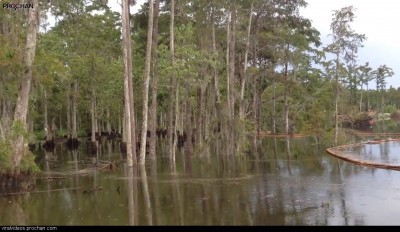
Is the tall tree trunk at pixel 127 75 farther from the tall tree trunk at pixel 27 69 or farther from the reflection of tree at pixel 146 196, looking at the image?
the tall tree trunk at pixel 27 69

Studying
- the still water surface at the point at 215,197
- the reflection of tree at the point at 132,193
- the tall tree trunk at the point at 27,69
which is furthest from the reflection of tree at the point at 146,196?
the tall tree trunk at the point at 27,69

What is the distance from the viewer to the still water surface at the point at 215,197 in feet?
31.1

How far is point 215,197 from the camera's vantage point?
1205cm

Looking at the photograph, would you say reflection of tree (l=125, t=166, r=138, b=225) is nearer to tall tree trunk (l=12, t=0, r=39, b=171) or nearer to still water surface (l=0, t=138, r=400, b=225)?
still water surface (l=0, t=138, r=400, b=225)

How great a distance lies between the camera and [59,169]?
21.2 m

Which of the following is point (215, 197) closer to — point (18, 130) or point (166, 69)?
point (18, 130)

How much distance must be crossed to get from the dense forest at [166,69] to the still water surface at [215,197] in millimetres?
2657

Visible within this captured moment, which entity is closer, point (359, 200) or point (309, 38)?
point (359, 200)

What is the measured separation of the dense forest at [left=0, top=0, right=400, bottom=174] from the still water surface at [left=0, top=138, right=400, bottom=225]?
2.66 m

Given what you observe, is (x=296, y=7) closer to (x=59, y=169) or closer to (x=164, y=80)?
(x=164, y=80)

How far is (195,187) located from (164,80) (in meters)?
12.8

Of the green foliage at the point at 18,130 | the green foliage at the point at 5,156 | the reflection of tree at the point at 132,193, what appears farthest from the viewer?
the green foliage at the point at 18,130

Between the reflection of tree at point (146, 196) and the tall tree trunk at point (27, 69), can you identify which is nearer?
the reflection of tree at point (146, 196)
